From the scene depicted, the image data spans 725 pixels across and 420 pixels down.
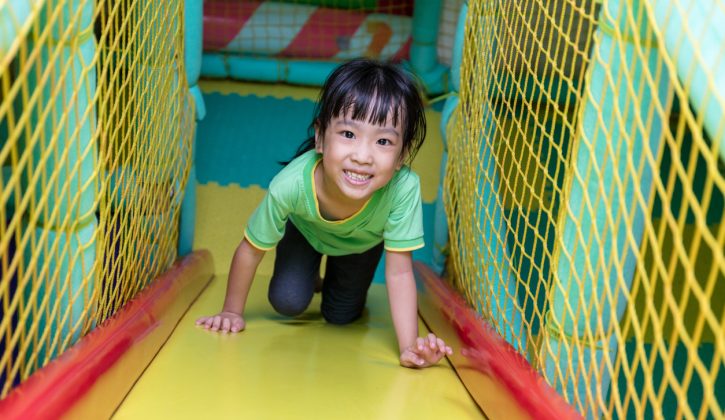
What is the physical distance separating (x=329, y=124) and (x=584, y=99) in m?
0.41

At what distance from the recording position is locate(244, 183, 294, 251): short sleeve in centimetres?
126

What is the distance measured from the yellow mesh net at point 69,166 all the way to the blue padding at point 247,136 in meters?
0.79

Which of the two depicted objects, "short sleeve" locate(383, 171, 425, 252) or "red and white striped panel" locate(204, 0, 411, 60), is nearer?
"short sleeve" locate(383, 171, 425, 252)

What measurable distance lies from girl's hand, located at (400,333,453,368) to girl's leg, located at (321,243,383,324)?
287mm

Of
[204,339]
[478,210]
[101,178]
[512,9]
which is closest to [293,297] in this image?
[204,339]

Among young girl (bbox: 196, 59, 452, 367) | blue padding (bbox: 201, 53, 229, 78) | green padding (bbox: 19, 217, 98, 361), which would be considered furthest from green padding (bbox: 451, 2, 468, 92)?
blue padding (bbox: 201, 53, 229, 78)

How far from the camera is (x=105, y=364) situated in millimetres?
938

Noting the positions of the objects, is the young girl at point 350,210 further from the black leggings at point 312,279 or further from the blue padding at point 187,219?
the blue padding at point 187,219

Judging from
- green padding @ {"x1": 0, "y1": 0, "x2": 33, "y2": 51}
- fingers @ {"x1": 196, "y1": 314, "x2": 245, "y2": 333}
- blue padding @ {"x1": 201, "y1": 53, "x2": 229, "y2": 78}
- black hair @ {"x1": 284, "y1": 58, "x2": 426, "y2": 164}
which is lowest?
fingers @ {"x1": 196, "y1": 314, "x2": 245, "y2": 333}

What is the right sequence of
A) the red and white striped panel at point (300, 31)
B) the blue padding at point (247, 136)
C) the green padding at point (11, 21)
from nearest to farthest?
the green padding at point (11, 21), the blue padding at point (247, 136), the red and white striped panel at point (300, 31)

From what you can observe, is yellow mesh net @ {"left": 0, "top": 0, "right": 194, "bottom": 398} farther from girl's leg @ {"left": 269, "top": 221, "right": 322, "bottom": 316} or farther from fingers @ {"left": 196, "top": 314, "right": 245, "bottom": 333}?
girl's leg @ {"left": 269, "top": 221, "right": 322, "bottom": 316}

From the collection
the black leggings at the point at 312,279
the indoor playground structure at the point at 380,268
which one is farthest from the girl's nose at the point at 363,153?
the black leggings at the point at 312,279

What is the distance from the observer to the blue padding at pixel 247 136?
2.20m

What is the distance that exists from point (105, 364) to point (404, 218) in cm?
53
